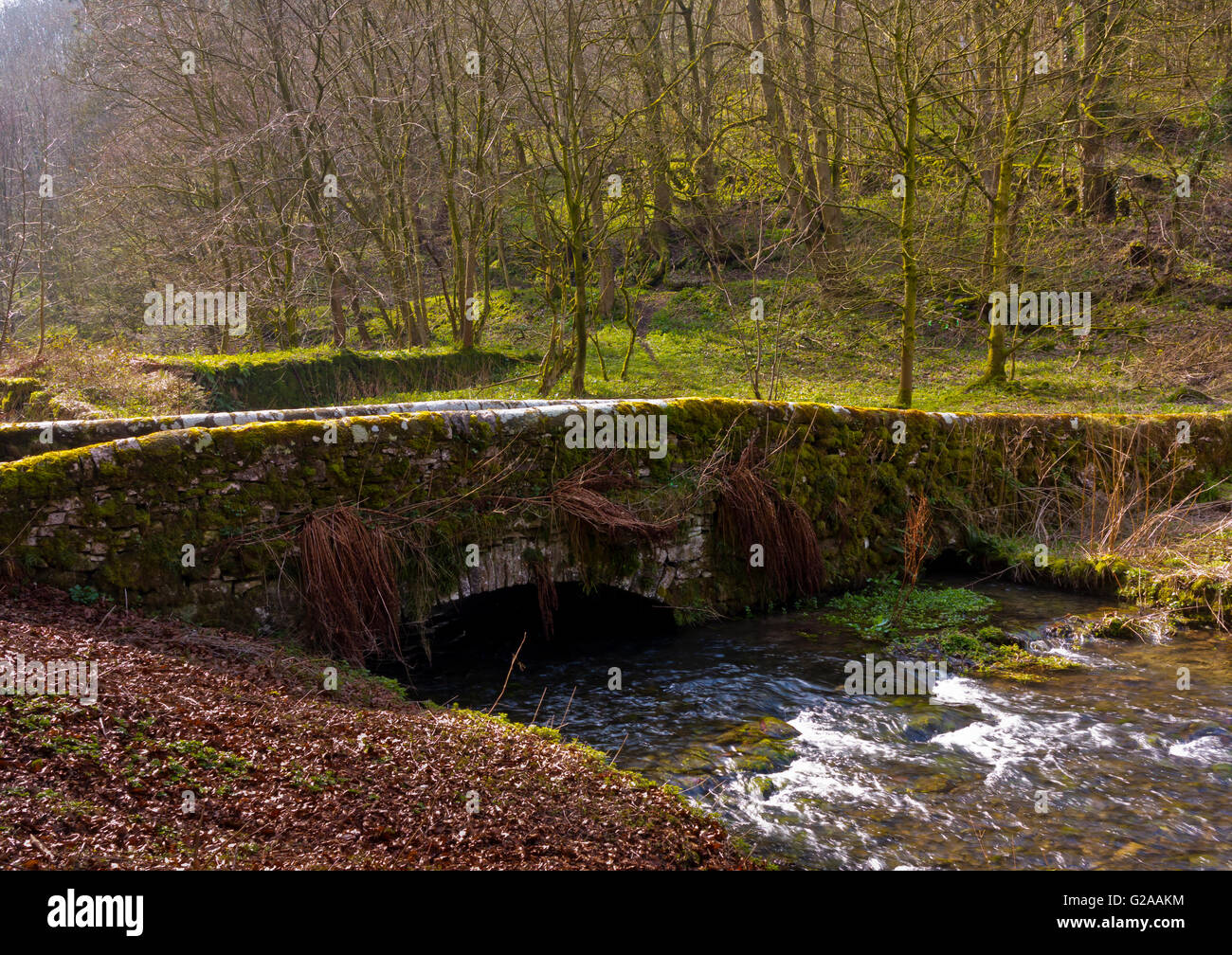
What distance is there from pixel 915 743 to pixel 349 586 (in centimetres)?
395

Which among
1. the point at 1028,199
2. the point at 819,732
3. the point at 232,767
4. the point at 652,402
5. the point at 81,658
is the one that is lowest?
the point at 819,732

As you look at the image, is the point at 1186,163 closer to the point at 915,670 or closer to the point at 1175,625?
the point at 1175,625

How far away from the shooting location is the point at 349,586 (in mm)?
6070

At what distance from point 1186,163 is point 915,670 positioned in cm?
1613

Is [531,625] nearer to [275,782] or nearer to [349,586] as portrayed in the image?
[349,586]

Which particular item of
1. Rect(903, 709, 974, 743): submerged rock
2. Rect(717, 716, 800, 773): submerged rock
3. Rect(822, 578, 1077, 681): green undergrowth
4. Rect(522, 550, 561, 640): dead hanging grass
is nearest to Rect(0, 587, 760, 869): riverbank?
Rect(717, 716, 800, 773): submerged rock

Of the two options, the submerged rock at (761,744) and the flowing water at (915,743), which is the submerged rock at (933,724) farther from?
the submerged rock at (761,744)

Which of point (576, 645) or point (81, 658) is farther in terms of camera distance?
point (576, 645)

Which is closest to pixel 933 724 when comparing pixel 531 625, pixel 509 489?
pixel 509 489

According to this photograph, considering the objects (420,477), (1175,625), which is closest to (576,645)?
(420,477)

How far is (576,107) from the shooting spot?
45.1ft

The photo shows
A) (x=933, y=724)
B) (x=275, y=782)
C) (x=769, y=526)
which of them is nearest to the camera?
(x=275, y=782)

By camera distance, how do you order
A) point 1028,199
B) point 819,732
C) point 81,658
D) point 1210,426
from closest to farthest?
point 81,658, point 819,732, point 1210,426, point 1028,199

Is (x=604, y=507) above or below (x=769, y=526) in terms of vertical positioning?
above
